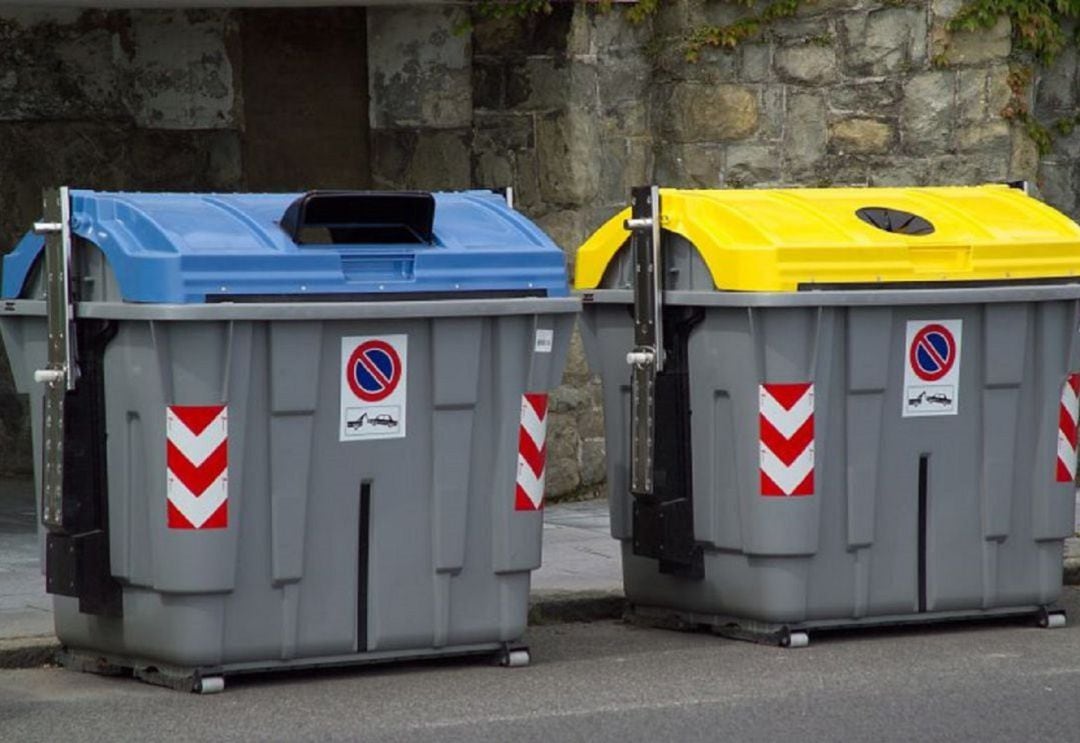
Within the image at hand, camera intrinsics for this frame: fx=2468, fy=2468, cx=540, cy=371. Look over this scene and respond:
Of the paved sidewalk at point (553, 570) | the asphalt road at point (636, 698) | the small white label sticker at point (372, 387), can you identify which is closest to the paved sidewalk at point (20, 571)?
the paved sidewalk at point (553, 570)

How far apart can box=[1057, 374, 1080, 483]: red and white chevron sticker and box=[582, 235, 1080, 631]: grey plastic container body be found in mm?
41

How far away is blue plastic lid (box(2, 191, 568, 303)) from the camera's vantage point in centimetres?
740

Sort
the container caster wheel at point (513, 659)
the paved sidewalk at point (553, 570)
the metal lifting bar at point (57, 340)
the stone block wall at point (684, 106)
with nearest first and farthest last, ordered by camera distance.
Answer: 1. the metal lifting bar at point (57, 340)
2. the container caster wheel at point (513, 659)
3. the paved sidewalk at point (553, 570)
4. the stone block wall at point (684, 106)

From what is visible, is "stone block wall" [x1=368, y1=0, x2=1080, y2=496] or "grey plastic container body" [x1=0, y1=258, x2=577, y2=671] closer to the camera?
"grey plastic container body" [x1=0, y1=258, x2=577, y2=671]

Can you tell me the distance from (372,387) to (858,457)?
1.79m

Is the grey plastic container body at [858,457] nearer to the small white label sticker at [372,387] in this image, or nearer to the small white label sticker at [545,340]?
the small white label sticker at [545,340]

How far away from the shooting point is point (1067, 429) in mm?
8953

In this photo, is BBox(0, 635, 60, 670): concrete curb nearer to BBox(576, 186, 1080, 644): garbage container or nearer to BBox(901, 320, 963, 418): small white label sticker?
BBox(576, 186, 1080, 644): garbage container

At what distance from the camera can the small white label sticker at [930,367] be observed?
8539mm

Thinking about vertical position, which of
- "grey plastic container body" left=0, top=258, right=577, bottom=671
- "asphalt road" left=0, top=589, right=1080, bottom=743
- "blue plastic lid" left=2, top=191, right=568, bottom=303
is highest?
"blue plastic lid" left=2, top=191, right=568, bottom=303

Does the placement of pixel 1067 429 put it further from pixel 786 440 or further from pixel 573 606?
pixel 573 606

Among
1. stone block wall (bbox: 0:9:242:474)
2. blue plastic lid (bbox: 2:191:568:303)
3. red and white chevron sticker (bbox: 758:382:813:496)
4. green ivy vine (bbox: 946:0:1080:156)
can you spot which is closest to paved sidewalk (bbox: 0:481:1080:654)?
red and white chevron sticker (bbox: 758:382:813:496)

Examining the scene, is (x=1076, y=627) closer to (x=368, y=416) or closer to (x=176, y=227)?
(x=368, y=416)

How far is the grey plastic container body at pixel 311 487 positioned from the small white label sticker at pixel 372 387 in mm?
31
